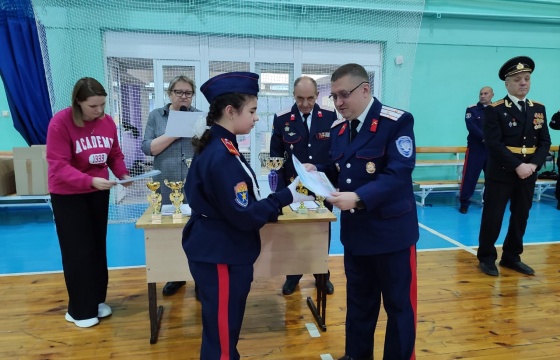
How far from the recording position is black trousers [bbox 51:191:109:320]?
2.43 meters

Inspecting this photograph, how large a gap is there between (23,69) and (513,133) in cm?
624

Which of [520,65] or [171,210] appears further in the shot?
[520,65]

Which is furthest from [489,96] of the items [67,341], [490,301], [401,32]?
[67,341]

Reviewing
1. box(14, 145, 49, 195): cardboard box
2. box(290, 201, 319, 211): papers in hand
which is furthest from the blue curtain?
box(290, 201, 319, 211): papers in hand

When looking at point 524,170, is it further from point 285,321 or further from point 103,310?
point 103,310

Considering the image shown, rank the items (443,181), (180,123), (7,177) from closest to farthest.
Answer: (180,123) < (7,177) < (443,181)

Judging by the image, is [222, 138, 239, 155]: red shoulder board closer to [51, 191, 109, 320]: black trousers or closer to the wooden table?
the wooden table

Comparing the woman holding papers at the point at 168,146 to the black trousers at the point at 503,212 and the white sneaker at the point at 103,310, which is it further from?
the black trousers at the point at 503,212

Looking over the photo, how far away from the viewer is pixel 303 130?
2.86 metres

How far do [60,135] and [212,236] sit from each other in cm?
136

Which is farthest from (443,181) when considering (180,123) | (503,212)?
(180,123)

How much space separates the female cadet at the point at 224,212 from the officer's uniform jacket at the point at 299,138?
1.25 meters

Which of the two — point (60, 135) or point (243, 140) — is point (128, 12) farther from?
point (60, 135)

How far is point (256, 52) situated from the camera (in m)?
6.17
